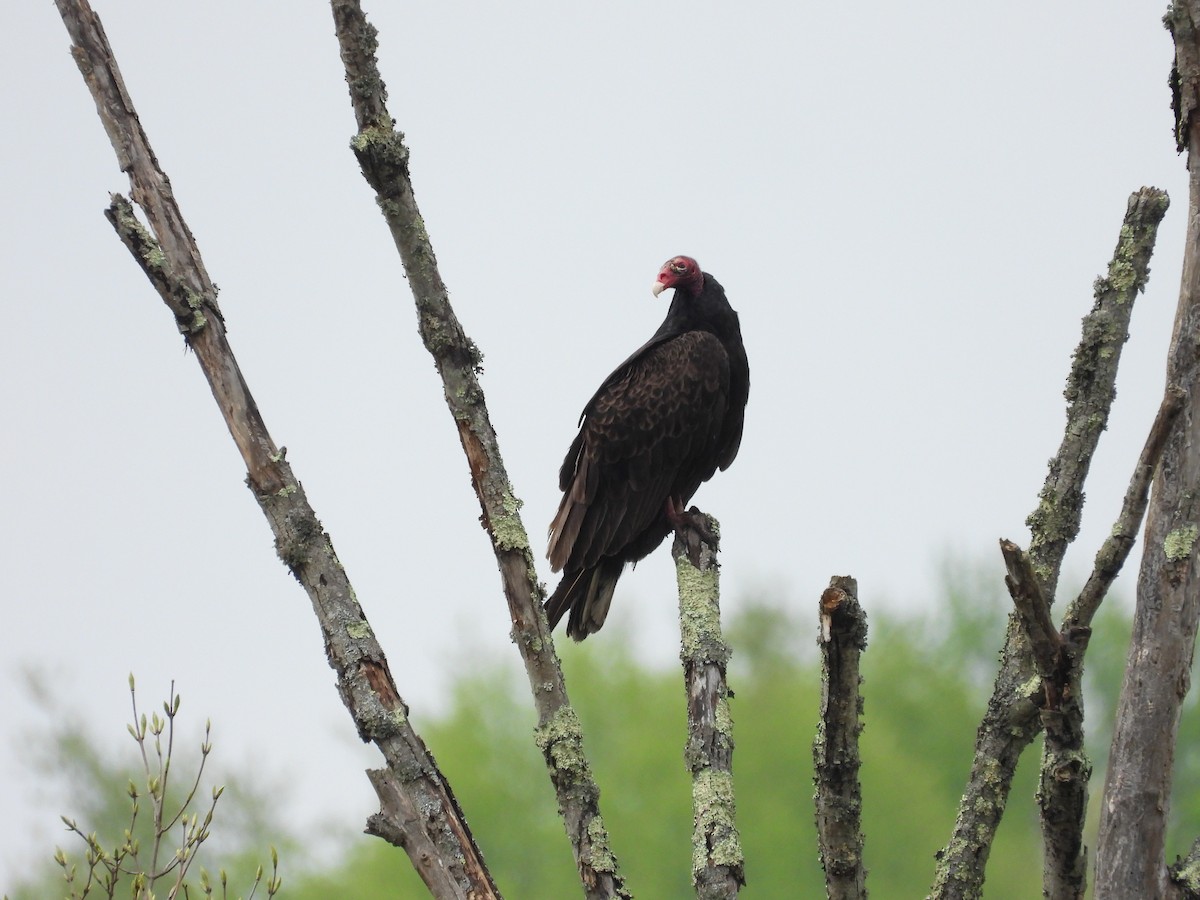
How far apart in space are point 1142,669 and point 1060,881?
0.44 m

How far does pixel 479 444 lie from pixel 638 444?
2197 mm

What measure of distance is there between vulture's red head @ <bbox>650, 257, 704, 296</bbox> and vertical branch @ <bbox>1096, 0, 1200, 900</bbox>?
2.99 meters

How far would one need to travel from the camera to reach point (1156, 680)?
2.63 m

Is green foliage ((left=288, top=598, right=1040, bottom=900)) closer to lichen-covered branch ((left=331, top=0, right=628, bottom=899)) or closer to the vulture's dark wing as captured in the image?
the vulture's dark wing

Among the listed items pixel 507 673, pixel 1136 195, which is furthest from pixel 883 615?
pixel 1136 195

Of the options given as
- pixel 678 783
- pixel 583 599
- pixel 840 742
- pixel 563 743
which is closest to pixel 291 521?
pixel 563 743

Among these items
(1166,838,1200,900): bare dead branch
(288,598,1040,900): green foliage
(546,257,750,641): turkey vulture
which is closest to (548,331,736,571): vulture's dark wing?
(546,257,750,641): turkey vulture

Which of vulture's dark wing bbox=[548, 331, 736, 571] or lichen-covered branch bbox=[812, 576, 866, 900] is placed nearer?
lichen-covered branch bbox=[812, 576, 866, 900]

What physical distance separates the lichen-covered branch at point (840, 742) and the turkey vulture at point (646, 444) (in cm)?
215

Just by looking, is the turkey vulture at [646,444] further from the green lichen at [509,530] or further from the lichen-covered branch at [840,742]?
the lichen-covered branch at [840,742]

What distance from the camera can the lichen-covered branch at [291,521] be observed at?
2.71m

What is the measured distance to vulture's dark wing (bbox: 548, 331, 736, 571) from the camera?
16.7ft

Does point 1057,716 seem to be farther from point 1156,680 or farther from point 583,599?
point 583,599

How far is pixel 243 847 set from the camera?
14.8 m
